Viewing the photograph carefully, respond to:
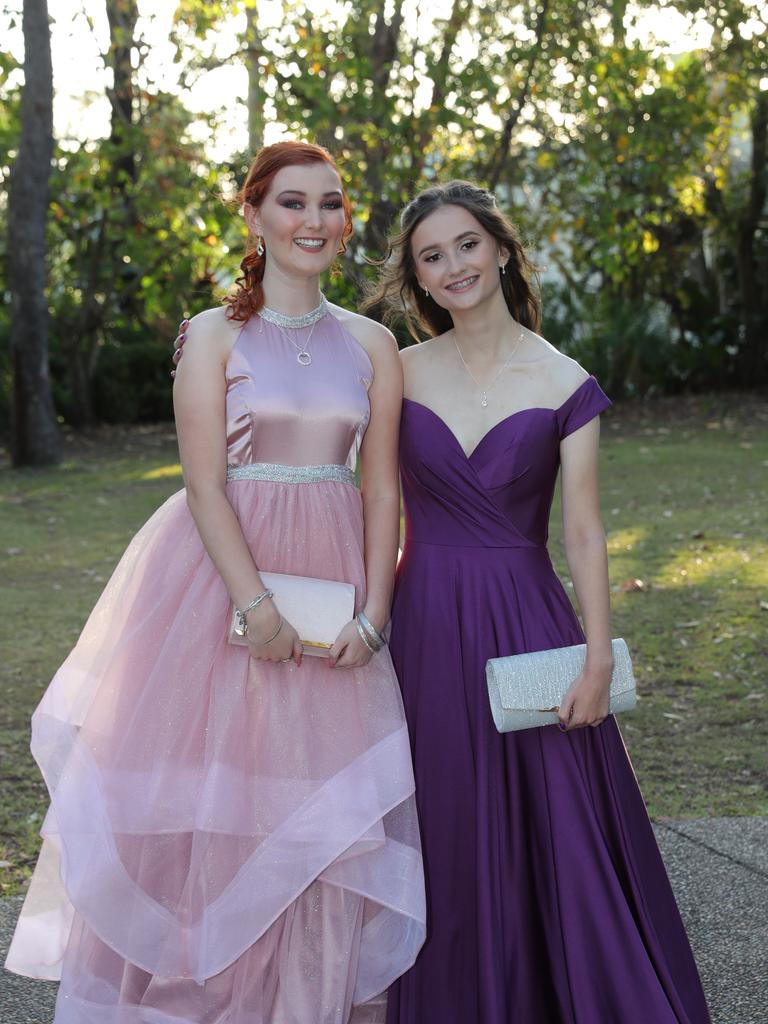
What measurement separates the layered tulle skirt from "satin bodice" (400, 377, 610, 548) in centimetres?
25

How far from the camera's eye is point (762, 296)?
2033 centimetres

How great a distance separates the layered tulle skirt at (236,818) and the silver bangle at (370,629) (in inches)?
3.2

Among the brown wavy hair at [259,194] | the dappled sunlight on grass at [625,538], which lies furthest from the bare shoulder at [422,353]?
the dappled sunlight on grass at [625,538]

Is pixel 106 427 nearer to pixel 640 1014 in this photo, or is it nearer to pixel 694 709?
pixel 694 709

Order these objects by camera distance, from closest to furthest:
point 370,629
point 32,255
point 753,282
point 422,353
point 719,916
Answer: point 370,629 → point 422,353 → point 719,916 → point 32,255 → point 753,282

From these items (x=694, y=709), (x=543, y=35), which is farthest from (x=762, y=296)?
(x=694, y=709)

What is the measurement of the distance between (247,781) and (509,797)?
61cm

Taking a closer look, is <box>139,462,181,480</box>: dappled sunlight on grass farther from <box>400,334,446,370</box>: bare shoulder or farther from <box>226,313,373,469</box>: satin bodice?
<box>226,313,373,469</box>: satin bodice

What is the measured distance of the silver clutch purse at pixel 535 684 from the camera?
2875 millimetres

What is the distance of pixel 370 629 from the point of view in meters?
2.96

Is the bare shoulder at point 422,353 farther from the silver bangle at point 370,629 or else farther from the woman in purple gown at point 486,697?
the silver bangle at point 370,629

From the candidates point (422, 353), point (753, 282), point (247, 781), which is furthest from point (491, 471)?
point (753, 282)

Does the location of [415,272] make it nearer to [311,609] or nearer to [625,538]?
[311,609]

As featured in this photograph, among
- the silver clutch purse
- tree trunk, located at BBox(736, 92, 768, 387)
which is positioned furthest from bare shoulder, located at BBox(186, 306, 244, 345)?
tree trunk, located at BBox(736, 92, 768, 387)
